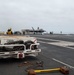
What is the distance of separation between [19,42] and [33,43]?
0.89 meters

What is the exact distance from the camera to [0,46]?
41.3 feet

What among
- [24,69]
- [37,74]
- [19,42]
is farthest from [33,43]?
[37,74]

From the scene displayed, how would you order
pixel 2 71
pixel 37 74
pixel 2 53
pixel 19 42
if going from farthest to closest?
pixel 19 42 → pixel 2 53 → pixel 2 71 → pixel 37 74

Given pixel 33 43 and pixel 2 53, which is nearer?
pixel 2 53

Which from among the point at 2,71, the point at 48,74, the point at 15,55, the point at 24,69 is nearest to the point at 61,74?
the point at 48,74

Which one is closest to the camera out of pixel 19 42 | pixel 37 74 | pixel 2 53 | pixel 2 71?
pixel 37 74

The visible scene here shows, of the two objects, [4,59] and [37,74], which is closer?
[37,74]

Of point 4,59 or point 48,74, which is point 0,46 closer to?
point 4,59

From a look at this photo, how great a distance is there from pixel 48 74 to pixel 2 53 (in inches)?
153

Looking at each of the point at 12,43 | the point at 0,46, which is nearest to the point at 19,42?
the point at 12,43

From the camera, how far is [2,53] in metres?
12.5

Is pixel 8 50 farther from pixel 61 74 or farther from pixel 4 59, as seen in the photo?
pixel 61 74

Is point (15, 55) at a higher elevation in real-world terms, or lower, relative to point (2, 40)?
lower

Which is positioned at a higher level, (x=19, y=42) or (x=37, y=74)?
(x=19, y=42)
